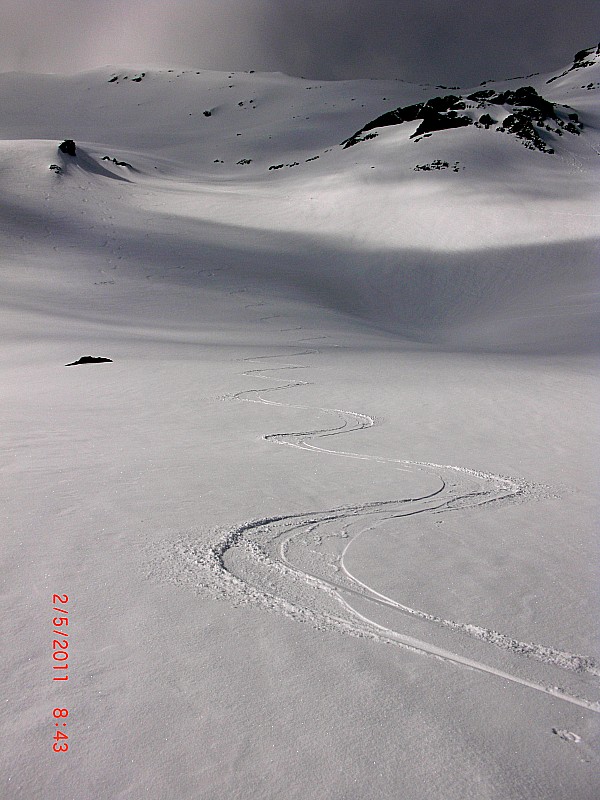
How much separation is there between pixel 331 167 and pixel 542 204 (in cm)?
1814

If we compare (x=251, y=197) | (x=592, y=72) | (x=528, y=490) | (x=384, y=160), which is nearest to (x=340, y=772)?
(x=528, y=490)

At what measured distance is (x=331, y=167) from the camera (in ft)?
152

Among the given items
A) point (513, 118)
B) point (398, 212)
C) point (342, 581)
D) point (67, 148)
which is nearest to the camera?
point (342, 581)

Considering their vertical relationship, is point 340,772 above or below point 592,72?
below

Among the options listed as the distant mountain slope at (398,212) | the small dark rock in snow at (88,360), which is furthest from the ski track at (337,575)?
the distant mountain slope at (398,212)

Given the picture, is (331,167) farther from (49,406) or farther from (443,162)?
(49,406)

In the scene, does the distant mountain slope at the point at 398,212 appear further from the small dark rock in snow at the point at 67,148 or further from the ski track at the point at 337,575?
the ski track at the point at 337,575
